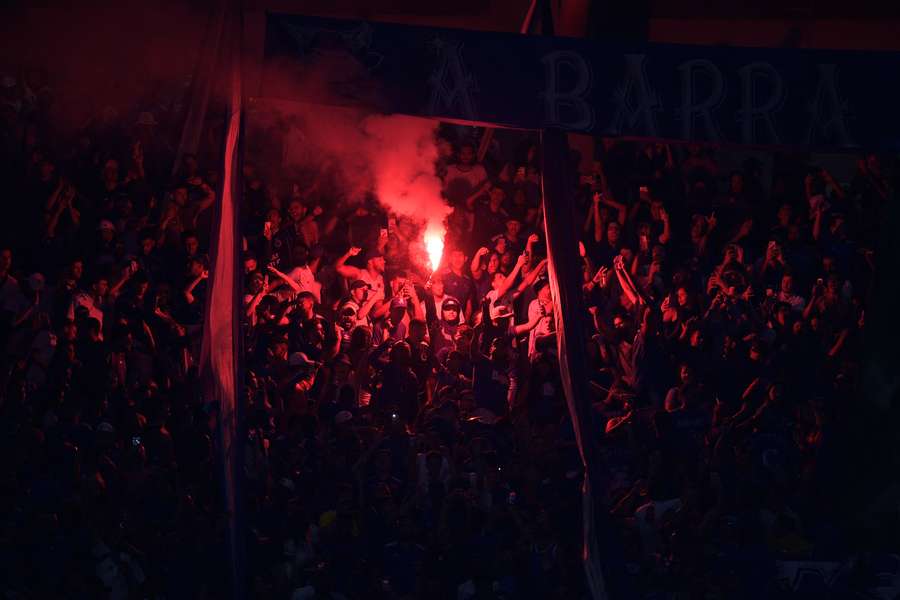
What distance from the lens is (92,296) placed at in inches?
389

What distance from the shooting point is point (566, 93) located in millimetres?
8016

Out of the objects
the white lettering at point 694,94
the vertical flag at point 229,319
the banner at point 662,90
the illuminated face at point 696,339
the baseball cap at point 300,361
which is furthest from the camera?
the illuminated face at point 696,339

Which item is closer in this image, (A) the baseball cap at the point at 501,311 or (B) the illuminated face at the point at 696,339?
(B) the illuminated face at the point at 696,339

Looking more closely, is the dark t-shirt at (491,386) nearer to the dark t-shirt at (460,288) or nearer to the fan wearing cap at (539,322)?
the fan wearing cap at (539,322)

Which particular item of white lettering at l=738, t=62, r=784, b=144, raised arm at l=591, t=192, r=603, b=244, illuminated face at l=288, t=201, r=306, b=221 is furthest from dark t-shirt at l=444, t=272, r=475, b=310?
white lettering at l=738, t=62, r=784, b=144

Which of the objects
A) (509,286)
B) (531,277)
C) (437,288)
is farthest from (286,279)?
(531,277)

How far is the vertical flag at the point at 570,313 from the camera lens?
7.52 metres

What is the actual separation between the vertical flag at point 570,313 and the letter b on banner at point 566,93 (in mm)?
113

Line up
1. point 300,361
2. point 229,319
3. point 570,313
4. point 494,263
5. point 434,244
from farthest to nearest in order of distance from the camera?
point 434,244, point 494,263, point 300,361, point 570,313, point 229,319

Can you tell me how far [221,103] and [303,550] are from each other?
17.2 feet

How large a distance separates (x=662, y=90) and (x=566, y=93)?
0.69 metres

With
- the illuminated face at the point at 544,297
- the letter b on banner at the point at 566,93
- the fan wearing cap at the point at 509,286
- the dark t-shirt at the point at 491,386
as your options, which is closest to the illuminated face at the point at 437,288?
the fan wearing cap at the point at 509,286

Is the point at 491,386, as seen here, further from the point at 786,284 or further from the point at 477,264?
the point at 786,284

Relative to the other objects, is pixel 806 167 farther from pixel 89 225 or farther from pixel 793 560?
pixel 89 225
